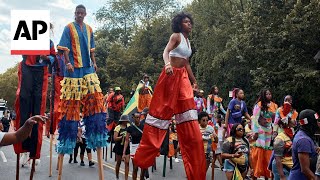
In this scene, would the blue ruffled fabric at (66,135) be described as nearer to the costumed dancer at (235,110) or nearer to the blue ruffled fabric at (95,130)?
the blue ruffled fabric at (95,130)

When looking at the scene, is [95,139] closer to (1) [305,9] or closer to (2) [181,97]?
(2) [181,97]

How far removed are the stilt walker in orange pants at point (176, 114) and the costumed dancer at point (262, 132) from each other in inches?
164

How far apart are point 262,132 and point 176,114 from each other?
14.3ft

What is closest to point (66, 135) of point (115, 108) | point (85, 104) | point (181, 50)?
point (85, 104)

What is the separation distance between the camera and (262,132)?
9.84 metres

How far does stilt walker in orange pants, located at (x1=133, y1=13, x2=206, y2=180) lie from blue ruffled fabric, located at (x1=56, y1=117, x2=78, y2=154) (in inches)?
76.1

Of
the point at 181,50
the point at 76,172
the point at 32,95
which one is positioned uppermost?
the point at 181,50

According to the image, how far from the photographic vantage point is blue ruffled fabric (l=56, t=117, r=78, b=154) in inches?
296

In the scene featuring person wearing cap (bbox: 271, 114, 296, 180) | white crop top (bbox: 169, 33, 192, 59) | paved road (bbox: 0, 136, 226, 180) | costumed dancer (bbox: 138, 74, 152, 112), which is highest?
white crop top (bbox: 169, 33, 192, 59)

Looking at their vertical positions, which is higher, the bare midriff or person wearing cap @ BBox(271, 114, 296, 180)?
the bare midriff

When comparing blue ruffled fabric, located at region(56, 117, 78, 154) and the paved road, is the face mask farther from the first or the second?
blue ruffled fabric, located at region(56, 117, 78, 154)

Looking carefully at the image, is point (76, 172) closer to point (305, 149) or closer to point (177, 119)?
point (177, 119)

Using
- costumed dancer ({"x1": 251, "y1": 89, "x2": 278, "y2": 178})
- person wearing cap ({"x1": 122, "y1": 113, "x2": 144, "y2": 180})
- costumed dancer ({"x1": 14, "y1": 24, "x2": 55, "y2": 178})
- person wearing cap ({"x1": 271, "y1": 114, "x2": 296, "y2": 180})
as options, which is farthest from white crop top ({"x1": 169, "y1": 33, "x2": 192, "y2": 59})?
costumed dancer ({"x1": 251, "y1": 89, "x2": 278, "y2": 178})

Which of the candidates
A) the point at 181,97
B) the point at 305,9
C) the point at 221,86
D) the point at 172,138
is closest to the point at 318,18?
the point at 305,9
